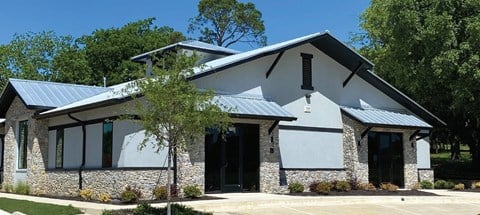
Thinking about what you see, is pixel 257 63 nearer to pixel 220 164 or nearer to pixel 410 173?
pixel 220 164

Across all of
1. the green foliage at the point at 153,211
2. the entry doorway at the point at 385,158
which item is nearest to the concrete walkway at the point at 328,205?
the green foliage at the point at 153,211

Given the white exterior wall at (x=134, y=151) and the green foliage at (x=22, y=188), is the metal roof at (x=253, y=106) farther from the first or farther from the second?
the green foliage at (x=22, y=188)

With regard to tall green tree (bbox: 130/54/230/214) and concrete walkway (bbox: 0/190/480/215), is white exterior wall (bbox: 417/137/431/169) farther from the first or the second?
tall green tree (bbox: 130/54/230/214)

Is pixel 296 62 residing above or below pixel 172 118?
above

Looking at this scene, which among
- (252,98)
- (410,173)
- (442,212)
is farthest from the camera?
(410,173)

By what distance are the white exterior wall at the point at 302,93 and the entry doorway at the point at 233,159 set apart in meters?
1.79

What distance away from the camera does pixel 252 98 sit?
23.1 metres

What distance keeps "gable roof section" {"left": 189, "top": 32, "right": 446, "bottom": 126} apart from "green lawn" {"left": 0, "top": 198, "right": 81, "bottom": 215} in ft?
21.2

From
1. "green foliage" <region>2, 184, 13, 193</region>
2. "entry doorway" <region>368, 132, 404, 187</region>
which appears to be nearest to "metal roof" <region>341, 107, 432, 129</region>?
"entry doorway" <region>368, 132, 404, 187</region>

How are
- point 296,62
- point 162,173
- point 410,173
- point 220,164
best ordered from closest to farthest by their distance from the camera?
point 162,173 < point 220,164 < point 296,62 < point 410,173

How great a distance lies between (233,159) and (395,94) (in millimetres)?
10335

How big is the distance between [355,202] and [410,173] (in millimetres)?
8040

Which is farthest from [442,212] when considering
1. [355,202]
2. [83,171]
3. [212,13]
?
[212,13]

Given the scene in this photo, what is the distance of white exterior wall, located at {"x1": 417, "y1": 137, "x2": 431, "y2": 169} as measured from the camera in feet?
92.0
